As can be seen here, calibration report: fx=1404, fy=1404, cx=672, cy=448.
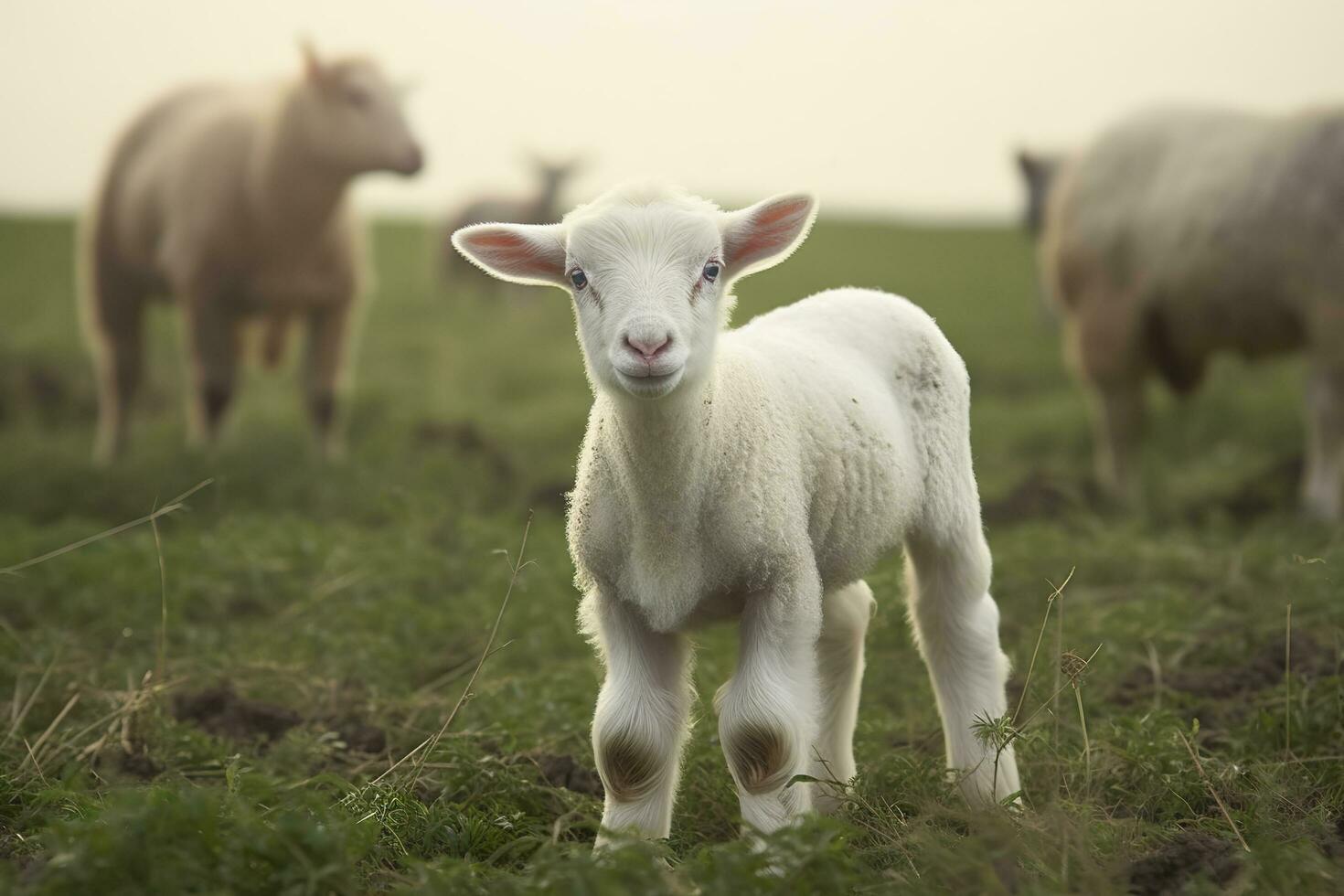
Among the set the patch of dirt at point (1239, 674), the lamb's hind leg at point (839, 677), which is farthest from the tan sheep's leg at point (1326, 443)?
the lamb's hind leg at point (839, 677)

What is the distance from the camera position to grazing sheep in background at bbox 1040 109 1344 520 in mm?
8570

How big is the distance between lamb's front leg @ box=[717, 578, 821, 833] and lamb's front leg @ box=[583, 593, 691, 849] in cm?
18

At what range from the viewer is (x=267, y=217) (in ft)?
32.1

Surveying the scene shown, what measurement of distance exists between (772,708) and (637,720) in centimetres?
37

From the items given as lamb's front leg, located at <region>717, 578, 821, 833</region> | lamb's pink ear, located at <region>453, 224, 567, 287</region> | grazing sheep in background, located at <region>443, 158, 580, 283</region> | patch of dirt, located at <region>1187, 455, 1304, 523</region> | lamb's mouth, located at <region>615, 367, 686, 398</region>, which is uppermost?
lamb's pink ear, located at <region>453, 224, 567, 287</region>

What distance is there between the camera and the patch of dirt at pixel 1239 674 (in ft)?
17.2

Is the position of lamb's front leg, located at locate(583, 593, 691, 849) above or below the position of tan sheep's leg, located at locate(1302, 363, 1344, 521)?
above

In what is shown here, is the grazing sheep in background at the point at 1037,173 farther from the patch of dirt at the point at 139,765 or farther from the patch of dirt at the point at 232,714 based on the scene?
the patch of dirt at the point at 139,765

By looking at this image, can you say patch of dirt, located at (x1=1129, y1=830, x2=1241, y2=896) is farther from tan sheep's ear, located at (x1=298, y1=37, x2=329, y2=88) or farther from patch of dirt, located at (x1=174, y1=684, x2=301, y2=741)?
tan sheep's ear, located at (x1=298, y1=37, x2=329, y2=88)

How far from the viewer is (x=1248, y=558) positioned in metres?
7.12

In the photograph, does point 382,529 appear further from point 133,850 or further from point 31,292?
point 31,292

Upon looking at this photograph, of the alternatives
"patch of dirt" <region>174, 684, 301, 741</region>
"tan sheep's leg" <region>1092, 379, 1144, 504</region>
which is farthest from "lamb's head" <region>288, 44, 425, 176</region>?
"patch of dirt" <region>174, 684, 301, 741</region>

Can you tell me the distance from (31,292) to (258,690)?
14206mm

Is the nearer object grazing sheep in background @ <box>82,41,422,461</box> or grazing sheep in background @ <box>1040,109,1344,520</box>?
grazing sheep in background @ <box>1040,109,1344,520</box>
